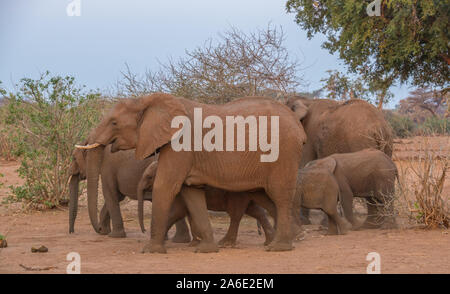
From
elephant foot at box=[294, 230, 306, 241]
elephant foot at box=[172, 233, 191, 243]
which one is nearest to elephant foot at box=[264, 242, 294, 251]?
elephant foot at box=[294, 230, 306, 241]

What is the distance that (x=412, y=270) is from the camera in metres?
6.42

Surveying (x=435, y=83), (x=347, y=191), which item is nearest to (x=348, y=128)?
(x=347, y=191)

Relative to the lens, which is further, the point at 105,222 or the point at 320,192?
the point at 105,222

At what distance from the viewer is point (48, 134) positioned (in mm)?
12312

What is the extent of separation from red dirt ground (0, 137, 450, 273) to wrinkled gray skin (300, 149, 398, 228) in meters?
0.45

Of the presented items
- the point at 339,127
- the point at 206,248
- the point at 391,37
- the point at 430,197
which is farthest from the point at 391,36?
the point at 206,248

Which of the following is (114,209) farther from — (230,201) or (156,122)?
(156,122)

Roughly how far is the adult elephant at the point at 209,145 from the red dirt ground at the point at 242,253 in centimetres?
41

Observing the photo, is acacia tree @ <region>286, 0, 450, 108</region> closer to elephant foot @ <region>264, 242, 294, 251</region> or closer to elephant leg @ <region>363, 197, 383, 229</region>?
elephant leg @ <region>363, 197, 383, 229</region>

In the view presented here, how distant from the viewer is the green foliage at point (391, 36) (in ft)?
48.8

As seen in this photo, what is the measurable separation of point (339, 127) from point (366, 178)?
1603 millimetres

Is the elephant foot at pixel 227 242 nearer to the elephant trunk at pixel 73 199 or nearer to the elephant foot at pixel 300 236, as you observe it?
the elephant foot at pixel 300 236

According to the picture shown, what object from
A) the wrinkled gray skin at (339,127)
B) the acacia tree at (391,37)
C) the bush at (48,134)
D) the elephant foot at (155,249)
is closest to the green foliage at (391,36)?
the acacia tree at (391,37)

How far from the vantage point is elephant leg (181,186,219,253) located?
777cm
